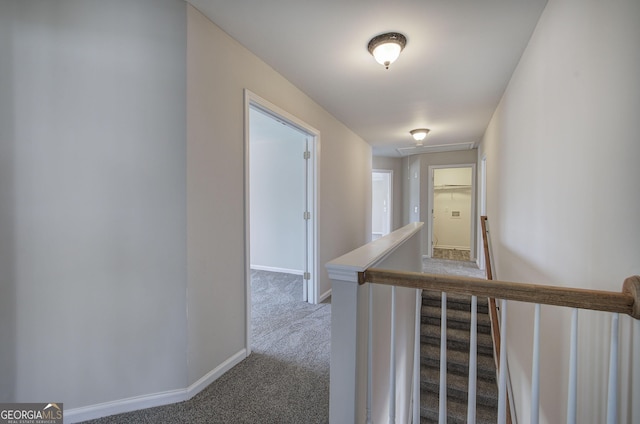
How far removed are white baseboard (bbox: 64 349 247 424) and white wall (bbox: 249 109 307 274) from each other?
2881mm

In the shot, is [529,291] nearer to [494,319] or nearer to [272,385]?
[272,385]

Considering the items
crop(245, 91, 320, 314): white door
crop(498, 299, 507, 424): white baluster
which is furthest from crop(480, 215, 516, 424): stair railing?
crop(245, 91, 320, 314): white door

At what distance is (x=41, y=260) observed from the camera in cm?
138

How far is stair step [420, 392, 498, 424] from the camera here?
271cm

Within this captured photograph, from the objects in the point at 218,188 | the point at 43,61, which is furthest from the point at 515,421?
the point at 43,61

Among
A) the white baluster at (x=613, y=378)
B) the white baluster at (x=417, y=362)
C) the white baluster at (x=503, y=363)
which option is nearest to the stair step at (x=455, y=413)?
the white baluster at (x=417, y=362)

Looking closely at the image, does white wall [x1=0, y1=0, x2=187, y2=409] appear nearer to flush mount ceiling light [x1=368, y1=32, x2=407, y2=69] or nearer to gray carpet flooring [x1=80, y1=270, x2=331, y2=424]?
gray carpet flooring [x1=80, y1=270, x2=331, y2=424]

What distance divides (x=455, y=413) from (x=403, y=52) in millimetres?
3547

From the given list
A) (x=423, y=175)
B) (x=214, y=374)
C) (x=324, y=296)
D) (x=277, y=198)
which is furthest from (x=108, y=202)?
(x=423, y=175)

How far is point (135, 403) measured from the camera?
1549 millimetres

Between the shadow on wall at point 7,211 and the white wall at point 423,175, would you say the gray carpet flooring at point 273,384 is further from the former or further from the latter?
the white wall at point 423,175

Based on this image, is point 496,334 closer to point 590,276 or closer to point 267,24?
point 590,276

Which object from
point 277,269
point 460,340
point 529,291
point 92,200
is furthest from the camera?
point 277,269

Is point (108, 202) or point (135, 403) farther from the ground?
point (108, 202)
